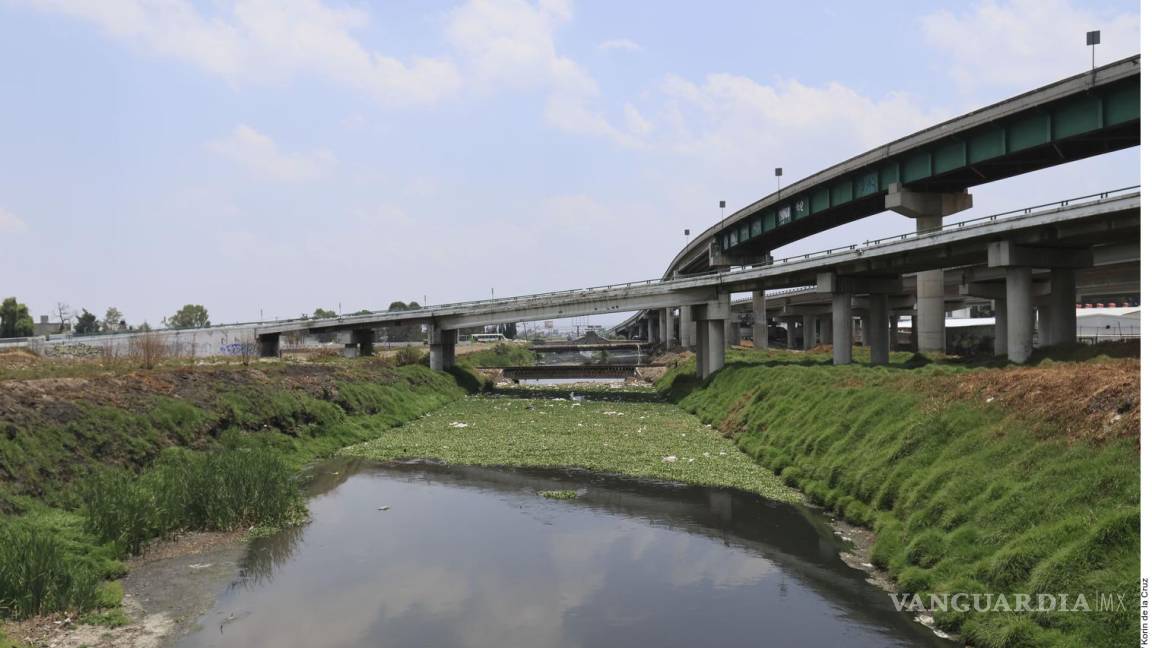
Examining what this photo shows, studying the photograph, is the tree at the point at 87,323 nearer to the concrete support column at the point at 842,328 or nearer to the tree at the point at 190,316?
the tree at the point at 190,316

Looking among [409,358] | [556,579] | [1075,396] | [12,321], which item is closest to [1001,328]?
[1075,396]

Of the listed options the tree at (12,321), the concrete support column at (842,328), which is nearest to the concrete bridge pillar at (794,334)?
the concrete support column at (842,328)

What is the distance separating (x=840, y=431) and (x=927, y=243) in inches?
740

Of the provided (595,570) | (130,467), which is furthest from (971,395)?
(130,467)

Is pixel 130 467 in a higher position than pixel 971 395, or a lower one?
lower

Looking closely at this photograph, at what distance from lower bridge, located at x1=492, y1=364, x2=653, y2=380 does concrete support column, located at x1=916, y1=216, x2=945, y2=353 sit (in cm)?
4305

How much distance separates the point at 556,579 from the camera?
19.2 m

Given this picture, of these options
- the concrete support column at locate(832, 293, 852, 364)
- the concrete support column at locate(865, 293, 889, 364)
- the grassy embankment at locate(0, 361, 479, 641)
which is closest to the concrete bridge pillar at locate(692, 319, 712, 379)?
the concrete support column at locate(832, 293, 852, 364)

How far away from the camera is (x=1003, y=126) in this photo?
154ft

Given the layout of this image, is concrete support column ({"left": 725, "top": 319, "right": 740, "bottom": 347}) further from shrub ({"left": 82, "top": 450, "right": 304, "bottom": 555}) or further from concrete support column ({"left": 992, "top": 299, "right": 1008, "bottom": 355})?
shrub ({"left": 82, "top": 450, "right": 304, "bottom": 555})

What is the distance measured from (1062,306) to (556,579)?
3669cm

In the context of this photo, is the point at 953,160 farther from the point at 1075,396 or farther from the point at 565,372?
the point at 565,372

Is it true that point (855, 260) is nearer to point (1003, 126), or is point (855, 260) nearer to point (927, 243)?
point (927, 243)

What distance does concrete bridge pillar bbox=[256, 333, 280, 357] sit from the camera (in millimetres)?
91750
